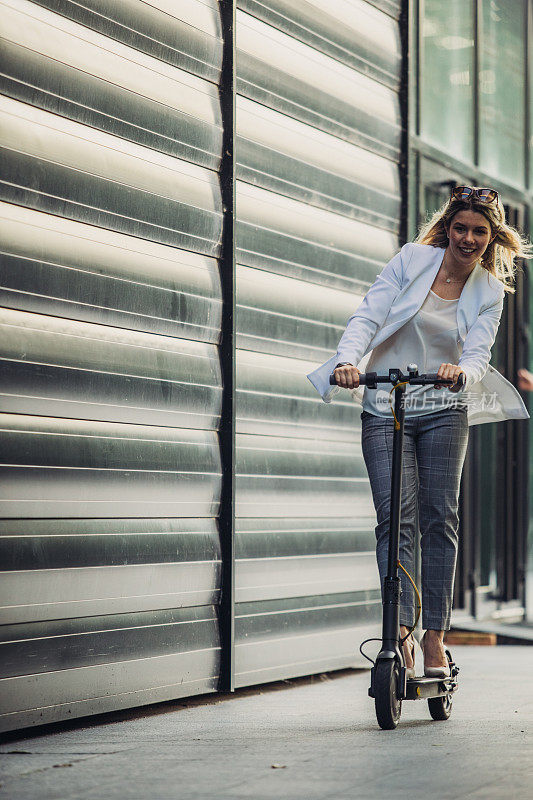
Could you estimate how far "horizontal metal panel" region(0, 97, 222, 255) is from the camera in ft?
15.0

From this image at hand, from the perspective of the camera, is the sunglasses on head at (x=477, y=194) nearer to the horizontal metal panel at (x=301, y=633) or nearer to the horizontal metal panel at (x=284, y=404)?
the horizontal metal panel at (x=284, y=404)

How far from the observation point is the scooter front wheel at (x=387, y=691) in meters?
4.66

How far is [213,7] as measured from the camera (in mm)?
5836

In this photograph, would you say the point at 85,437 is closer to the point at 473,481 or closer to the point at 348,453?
the point at 348,453

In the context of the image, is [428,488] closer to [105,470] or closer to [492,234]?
[492,234]

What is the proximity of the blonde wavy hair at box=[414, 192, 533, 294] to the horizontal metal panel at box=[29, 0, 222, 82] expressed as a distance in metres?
1.21

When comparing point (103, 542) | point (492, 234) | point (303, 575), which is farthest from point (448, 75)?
point (103, 542)

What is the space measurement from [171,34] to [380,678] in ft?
8.68

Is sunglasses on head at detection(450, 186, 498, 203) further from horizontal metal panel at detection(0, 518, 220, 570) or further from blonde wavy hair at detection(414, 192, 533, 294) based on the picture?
horizontal metal panel at detection(0, 518, 220, 570)

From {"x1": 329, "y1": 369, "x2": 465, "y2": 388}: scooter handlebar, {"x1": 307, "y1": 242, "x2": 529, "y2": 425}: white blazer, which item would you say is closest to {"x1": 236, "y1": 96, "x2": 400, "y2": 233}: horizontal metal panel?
{"x1": 307, "y1": 242, "x2": 529, "y2": 425}: white blazer

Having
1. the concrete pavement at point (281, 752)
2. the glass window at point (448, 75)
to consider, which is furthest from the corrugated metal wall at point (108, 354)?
the glass window at point (448, 75)

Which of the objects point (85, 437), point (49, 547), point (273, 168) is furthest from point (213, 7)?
point (49, 547)

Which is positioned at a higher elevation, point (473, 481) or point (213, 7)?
point (213, 7)

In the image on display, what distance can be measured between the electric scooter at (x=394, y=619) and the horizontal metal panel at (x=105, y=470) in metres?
0.89
